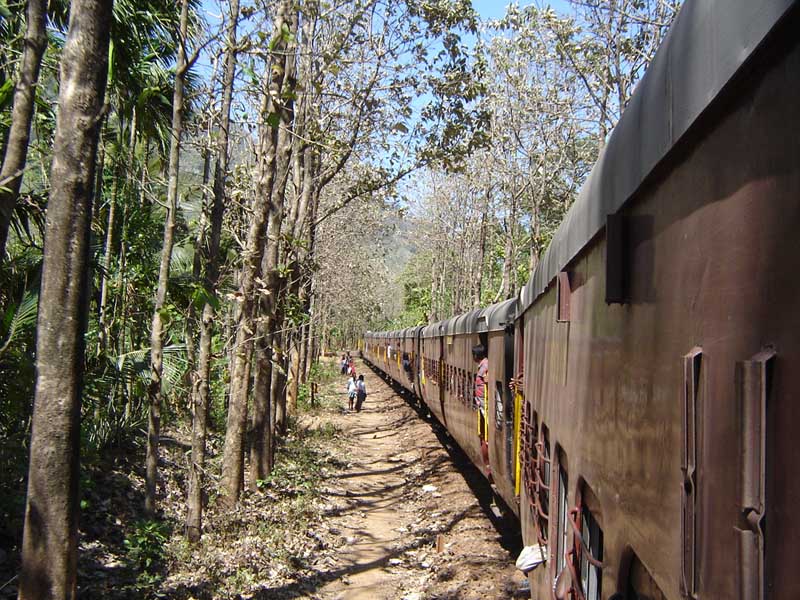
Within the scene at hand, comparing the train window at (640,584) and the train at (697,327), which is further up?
the train at (697,327)

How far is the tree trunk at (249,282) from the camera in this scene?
9773mm

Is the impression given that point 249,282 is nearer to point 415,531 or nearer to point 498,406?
point 498,406

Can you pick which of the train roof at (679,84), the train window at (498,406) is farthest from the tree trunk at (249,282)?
the train roof at (679,84)

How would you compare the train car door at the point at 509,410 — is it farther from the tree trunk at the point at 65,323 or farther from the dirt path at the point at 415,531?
the tree trunk at the point at 65,323

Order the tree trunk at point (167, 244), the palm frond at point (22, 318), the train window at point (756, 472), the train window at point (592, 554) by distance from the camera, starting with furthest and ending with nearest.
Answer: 1. the tree trunk at point (167, 244)
2. the palm frond at point (22, 318)
3. the train window at point (592, 554)
4. the train window at point (756, 472)

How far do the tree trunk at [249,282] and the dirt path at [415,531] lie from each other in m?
1.83

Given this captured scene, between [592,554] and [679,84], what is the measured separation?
1991 mm

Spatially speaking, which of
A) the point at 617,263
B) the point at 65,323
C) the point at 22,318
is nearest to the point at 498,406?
the point at 22,318

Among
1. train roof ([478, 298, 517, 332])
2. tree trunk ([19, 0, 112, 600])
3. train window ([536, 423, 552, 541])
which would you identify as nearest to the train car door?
train roof ([478, 298, 517, 332])

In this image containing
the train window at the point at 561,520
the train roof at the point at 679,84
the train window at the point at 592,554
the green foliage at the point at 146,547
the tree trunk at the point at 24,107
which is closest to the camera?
the train roof at the point at 679,84

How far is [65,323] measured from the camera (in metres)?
4.11

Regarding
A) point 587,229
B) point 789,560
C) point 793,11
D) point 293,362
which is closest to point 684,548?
point 789,560

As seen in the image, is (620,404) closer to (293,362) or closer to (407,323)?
(293,362)

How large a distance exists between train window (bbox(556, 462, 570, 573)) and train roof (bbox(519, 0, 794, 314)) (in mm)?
1557
